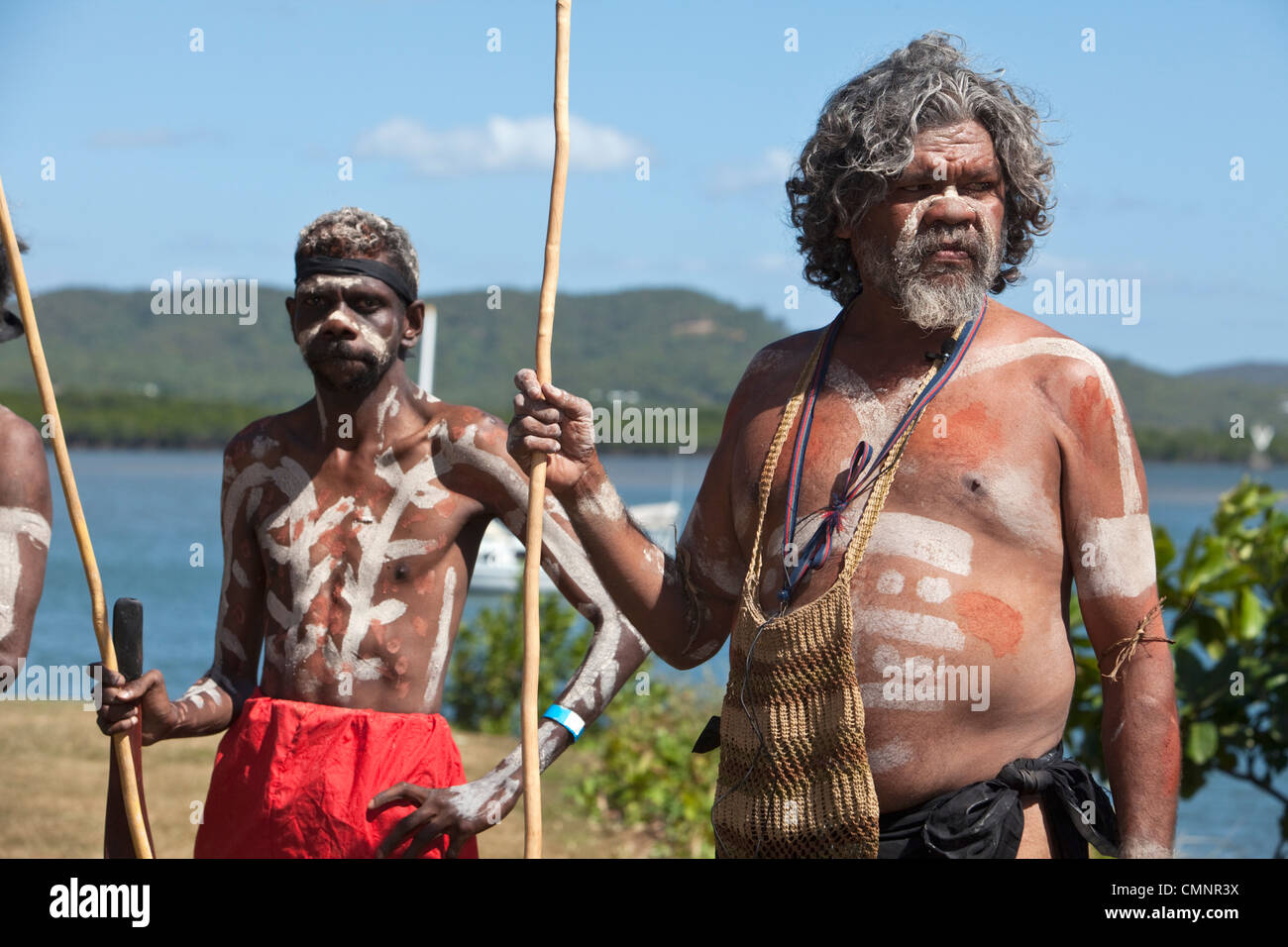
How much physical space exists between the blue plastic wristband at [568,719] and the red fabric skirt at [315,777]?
0.81ft

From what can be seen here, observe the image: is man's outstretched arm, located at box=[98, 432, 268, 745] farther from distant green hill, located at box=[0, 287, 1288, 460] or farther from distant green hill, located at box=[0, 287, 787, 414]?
distant green hill, located at box=[0, 287, 787, 414]

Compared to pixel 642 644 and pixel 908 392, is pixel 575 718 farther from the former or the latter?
pixel 908 392

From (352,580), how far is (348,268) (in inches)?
27.9

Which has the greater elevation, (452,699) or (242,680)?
(242,680)

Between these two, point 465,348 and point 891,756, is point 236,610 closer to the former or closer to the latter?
point 891,756

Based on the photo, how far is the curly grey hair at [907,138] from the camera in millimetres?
2541

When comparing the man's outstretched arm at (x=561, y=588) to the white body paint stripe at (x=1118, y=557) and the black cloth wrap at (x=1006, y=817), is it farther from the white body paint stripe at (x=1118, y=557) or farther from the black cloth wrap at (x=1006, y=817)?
the white body paint stripe at (x=1118, y=557)

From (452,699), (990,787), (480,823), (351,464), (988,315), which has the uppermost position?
(988,315)

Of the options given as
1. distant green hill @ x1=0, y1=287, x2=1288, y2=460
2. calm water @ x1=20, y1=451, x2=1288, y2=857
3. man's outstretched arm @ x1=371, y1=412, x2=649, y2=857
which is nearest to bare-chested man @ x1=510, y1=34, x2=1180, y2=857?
man's outstretched arm @ x1=371, y1=412, x2=649, y2=857

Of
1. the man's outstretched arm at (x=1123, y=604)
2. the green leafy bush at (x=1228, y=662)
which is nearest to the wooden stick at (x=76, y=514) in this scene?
the man's outstretched arm at (x=1123, y=604)

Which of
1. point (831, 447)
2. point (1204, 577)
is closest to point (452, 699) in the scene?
point (1204, 577)

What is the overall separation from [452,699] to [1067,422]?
8262 millimetres

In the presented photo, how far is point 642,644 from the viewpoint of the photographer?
131 inches

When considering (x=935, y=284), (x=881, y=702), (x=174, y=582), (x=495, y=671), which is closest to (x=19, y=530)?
(x=881, y=702)
